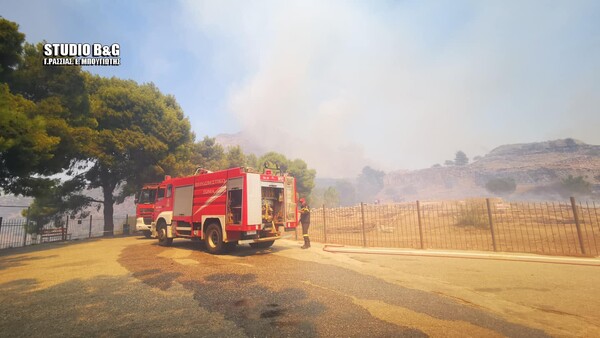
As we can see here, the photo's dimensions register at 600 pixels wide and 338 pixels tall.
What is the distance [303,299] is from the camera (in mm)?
4898

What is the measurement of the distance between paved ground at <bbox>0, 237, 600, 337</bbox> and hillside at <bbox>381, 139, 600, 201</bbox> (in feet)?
370

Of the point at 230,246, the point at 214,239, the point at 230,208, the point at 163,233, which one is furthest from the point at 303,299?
the point at 163,233

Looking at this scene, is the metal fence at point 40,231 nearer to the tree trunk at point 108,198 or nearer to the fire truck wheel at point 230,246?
the tree trunk at point 108,198

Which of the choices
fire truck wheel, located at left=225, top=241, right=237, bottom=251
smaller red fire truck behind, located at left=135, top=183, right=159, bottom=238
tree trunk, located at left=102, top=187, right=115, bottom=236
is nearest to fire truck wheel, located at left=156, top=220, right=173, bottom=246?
smaller red fire truck behind, located at left=135, top=183, right=159, bottom=238

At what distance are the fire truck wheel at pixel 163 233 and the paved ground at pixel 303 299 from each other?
4.21 m

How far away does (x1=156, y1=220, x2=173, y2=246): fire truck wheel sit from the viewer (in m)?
12.7

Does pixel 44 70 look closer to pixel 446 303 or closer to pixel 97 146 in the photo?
pixel 97 146

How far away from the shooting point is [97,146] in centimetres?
1950

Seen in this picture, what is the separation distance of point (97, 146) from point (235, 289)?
20.2 meters

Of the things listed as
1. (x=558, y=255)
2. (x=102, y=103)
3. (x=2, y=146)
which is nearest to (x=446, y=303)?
(x=558, y=255)

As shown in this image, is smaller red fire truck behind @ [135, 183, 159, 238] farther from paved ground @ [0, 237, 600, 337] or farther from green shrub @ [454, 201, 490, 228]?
green shrub @ [454, 201, 490, 228]

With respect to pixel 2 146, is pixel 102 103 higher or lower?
higher

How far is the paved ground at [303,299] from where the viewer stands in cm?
368

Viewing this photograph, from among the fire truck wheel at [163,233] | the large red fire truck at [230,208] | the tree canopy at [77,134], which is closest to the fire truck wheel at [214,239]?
the large red fire truck at [230,208]
